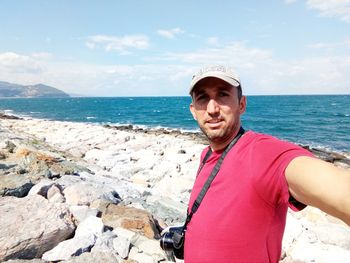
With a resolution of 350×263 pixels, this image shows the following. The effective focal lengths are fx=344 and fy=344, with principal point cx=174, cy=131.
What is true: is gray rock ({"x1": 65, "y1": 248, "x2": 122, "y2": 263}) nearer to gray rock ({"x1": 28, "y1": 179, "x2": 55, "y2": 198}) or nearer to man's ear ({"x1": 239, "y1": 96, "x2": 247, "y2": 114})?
gray rock ({"x1": 28, "y1": 179, "x2": 55, "y2": 198})

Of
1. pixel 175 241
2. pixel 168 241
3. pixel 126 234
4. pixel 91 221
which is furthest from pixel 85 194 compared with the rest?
pixel 175 241

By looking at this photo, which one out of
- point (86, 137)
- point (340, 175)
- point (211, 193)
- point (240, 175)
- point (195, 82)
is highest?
point (195, 82)

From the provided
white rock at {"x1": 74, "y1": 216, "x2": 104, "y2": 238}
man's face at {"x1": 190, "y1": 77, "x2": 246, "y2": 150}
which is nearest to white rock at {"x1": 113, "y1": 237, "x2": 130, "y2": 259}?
white rock at {"x1": 74, "y1": 216, "x2": 104, "y2": 238}

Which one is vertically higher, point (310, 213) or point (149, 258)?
point (149, 258)

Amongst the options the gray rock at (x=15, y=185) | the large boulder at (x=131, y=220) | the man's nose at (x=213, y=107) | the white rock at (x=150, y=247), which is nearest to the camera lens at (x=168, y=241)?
the man's nose at (x=213, y=107)

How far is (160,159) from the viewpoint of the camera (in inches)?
534

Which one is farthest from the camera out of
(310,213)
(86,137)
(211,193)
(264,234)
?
(86,137)

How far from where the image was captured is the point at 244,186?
5.61ft

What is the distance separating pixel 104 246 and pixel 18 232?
1083 millimetres

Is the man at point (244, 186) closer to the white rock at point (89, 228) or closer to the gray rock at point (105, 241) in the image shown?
the gray rock at point (105, 241)

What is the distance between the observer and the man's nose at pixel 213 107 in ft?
6.79

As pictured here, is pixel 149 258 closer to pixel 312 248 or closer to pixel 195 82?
pixel 312 248

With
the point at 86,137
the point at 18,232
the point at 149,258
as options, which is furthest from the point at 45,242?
the point at 86,137

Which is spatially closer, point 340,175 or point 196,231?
point 340,175
